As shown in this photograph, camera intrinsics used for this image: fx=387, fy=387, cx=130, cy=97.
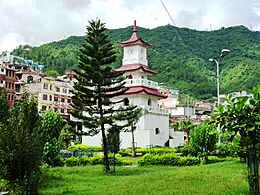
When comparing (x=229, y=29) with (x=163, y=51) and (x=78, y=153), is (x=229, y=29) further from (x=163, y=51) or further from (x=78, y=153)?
(x=78, y=153)

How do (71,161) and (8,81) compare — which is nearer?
(71,161)

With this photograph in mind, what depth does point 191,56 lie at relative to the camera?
77.6 m

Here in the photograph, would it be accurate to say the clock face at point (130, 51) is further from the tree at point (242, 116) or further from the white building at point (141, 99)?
the tree at point (242, 116)

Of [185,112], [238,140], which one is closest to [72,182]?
[238,140]

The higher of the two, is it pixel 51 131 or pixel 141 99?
pixel 141 99

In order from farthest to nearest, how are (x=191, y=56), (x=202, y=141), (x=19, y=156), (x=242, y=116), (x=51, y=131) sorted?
(x=191, y=56), (x=202, y=141), (x=51, y=131), (x=19, y=156), (x=242, y=116)

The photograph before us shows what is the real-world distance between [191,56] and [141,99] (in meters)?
45.2

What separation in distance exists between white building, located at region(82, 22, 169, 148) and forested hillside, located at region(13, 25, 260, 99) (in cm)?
895

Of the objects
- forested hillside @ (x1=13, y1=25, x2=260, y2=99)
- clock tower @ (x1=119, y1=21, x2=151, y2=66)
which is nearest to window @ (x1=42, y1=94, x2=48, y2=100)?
forested hillside @ (x1=13, y1=25, x2=260, y2=99)

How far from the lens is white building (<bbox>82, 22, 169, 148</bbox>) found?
33594 mm

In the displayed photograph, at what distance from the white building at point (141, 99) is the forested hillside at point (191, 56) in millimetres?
8951

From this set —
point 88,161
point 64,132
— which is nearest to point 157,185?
point 88,161

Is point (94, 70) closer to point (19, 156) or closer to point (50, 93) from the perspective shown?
point (19, 156)

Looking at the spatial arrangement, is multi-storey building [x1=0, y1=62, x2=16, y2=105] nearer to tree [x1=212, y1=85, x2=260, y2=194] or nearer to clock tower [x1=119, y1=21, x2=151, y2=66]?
clock tower [x1=119, y1=21, x2=151, y2=66]
